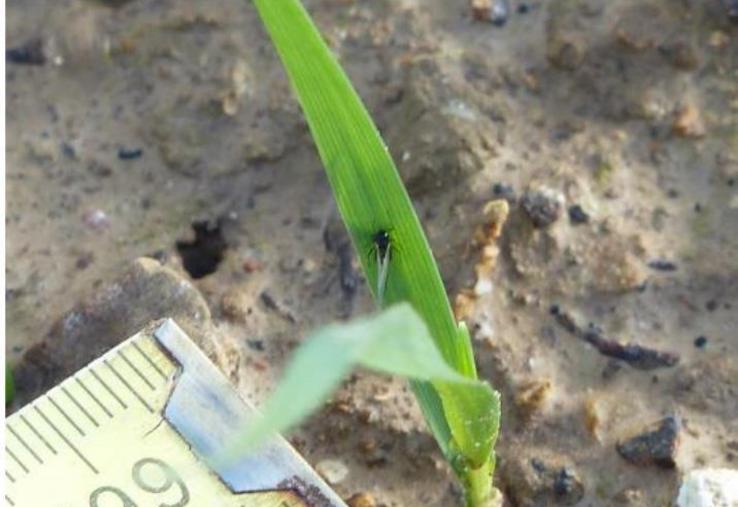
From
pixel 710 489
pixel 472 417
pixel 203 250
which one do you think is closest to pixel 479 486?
pixel 472 417

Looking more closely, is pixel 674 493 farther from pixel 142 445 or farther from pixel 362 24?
pixel 362 24

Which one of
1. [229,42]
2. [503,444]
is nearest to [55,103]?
[229,42]

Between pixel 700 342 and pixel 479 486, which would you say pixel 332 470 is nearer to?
pixel 479 486

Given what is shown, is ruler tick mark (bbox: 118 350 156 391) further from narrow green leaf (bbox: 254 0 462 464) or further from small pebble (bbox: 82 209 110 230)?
small pebble (bbox: 82 209 110 230)

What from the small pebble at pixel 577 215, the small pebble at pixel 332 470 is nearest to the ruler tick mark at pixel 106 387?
the small pebble at pixel 332 470

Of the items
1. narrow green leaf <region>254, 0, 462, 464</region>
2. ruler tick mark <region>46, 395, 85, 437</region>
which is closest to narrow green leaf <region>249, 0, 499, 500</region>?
narrow green leaf <region>254, 0, 462, 464</region>

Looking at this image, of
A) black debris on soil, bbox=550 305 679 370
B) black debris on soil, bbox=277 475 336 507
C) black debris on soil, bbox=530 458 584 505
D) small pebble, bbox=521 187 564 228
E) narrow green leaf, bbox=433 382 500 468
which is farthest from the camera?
small pebble, bbox=521 187 564 228
